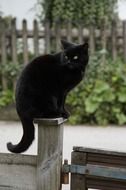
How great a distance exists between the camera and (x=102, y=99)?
9.02 meters

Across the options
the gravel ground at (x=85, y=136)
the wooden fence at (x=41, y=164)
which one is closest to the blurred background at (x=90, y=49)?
the gravel ground at (x=85, y=136)

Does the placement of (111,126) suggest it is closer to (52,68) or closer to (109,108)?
(109,108)

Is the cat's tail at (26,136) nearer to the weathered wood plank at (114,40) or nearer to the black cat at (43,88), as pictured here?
the black cat at (43,88)

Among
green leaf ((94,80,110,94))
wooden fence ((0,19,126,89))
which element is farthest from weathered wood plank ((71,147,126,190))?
wooden fence ((0,19,126,89))

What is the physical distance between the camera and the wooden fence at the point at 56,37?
9.80 m

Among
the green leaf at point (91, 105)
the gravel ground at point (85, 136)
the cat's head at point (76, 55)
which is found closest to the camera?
the cat's head at point (76, 55)

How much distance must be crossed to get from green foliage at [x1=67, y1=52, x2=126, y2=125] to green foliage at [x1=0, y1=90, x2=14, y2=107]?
1.13m

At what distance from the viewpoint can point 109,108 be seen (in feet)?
29.8

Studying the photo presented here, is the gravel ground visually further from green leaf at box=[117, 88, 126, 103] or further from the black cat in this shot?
the black cat

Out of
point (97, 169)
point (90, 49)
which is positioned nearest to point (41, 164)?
point (97, 169)

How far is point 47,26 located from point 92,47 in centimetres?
93

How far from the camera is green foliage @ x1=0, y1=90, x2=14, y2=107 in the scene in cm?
955

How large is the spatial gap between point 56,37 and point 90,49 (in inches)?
27.0

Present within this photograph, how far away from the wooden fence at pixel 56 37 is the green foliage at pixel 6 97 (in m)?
0.21
